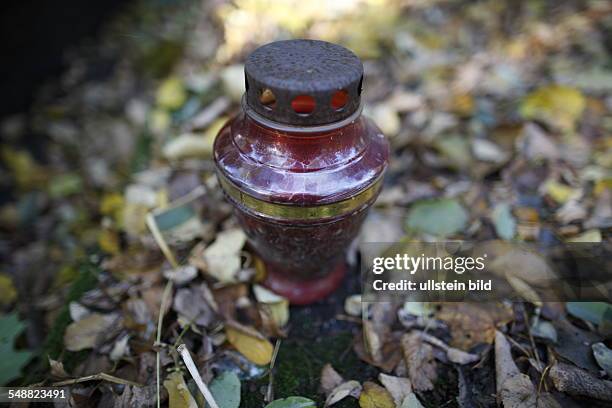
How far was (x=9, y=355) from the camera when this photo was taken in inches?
53.3

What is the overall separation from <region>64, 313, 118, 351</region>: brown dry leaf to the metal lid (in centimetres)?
86

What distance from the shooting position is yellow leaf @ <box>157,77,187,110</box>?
2412mm

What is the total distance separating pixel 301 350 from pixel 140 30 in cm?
306

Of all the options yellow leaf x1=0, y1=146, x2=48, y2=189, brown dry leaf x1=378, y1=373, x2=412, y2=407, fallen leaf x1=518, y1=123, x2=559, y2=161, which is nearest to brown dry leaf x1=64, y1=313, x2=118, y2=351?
brown dry leaf x1=378, y1=373, x2=412, y2=407

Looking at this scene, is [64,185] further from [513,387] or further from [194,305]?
[513,387]

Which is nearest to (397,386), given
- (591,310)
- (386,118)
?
(591,310)

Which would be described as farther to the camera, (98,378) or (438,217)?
(438,217)

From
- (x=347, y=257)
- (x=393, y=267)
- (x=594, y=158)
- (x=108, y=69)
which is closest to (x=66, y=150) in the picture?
(x=108, y=69)

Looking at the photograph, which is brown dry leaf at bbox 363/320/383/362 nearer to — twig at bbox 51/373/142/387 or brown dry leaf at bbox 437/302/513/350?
brown dry leaf at bbox 437/302/513/350

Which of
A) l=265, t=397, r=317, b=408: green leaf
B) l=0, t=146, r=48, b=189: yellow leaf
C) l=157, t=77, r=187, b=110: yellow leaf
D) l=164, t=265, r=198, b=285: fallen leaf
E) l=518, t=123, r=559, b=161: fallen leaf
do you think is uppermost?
l=518, t=123, r=559, b=161: fallen leaf

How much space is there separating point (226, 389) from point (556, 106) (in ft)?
6.37

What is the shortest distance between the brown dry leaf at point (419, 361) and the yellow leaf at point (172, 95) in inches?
65.2

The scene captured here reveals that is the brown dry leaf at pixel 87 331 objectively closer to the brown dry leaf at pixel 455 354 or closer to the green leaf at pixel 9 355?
the green leaf at pixel 9 355

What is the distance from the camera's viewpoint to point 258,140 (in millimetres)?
1199
